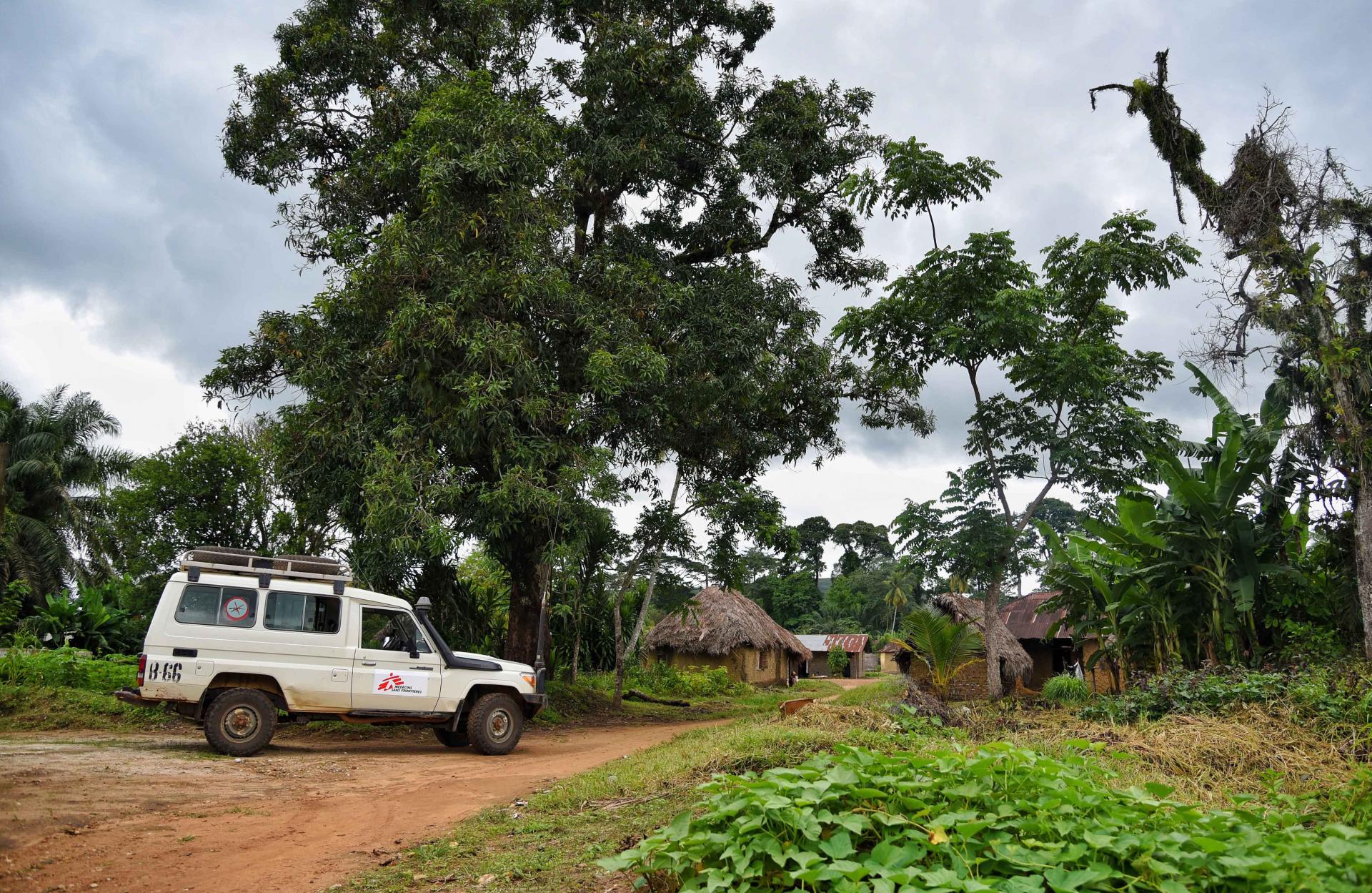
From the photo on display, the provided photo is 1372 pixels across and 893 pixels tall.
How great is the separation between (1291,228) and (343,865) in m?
11.6

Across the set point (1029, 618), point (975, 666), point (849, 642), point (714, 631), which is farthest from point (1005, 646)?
point (849, 642)

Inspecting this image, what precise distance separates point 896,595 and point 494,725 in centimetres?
5505

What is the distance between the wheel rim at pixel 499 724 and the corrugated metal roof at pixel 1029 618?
18129 mm

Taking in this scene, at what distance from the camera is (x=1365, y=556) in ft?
30.1

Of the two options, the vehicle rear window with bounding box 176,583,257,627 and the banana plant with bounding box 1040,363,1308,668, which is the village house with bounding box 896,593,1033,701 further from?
the vehicle rear window with bounding box 176,583,257,627

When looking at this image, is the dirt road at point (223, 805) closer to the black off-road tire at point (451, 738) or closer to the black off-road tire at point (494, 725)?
the black off-road tire at point (494, 725)

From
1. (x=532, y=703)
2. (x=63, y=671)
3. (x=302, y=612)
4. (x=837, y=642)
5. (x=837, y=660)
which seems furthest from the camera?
(x=837, y=642)

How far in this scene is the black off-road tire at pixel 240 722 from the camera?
979 cm

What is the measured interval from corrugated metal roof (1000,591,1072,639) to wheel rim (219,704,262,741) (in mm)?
20967

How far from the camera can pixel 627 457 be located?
16719mm

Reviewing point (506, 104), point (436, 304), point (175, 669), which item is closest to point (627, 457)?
point (436, 304)

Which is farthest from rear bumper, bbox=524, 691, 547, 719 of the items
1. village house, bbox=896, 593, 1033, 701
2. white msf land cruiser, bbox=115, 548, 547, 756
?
village house, bbox=896, 593, 1033, 701

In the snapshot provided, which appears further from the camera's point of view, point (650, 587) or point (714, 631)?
point (714, 631)

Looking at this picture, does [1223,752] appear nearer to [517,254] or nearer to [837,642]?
[517,254]
